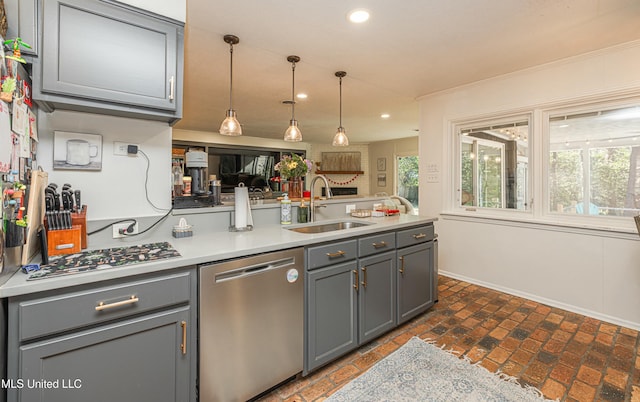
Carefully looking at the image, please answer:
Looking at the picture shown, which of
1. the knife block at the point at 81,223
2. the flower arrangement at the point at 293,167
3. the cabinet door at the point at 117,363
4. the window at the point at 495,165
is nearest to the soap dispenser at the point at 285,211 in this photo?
the flower arrangement at the point at 293,167

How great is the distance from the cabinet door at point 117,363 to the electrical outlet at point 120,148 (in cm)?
104

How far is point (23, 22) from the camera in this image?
4.10ft

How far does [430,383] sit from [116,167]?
2293 mm

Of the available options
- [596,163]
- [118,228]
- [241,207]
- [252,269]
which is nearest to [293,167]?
[241,207]

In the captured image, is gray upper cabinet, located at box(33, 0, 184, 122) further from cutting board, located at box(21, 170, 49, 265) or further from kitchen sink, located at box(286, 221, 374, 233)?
kitchen sink, located at box(286, 221, 374, 233)

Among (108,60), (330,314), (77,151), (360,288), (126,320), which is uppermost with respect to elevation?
(108,60)

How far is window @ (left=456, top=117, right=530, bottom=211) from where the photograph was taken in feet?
10.5

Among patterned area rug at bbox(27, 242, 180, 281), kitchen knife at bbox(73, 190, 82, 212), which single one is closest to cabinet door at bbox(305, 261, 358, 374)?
patterned area rug at bbox(27, 242, 180, 281)

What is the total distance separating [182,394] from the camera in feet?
4.40

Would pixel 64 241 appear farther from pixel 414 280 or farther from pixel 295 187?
pixel 414 280

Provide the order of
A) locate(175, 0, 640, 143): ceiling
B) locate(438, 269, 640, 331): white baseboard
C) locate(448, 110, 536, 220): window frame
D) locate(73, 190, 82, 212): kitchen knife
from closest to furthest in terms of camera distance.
→ locate(73, 190, 82, 212): kitchen knife
locate(175, 0, 640, 143): ceiling
locate(438, 269, 640, 331): white baseboard
locate(448, 110, 536, 220): window frame

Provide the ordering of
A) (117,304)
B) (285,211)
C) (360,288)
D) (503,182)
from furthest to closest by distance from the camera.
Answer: (503,182) → (285,211) → (360,288) → (117,304)

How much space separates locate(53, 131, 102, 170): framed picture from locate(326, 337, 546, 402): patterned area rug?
1905mm

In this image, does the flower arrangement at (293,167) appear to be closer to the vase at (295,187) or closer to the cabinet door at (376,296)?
the vase at (295,187)
